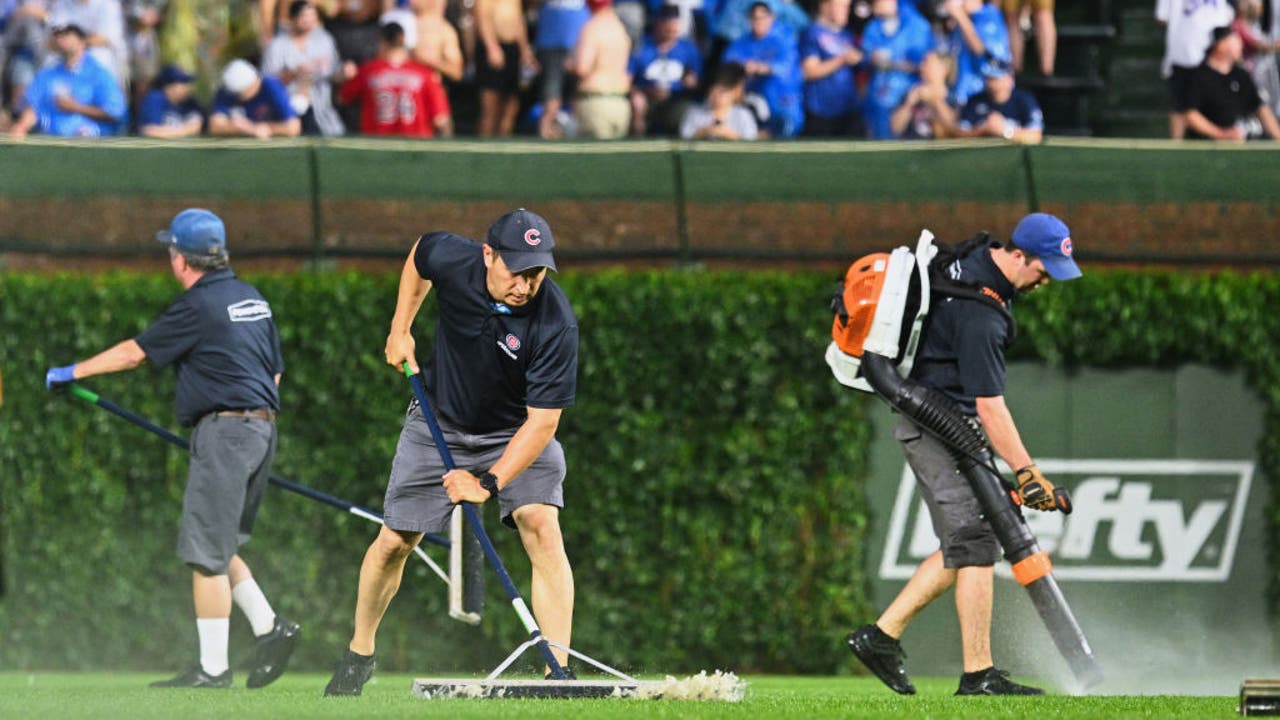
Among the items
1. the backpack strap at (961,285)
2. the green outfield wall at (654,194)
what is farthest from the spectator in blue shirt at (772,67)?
the backpack strap at (961,285)

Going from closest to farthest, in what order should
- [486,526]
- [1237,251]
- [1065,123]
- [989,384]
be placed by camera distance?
[989,384], [486,526], [1237,251], [1065,123]

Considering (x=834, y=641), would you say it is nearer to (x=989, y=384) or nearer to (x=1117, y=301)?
(x=1117, y=301)

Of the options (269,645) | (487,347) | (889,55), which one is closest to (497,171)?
(889,55)

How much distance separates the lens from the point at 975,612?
952 cm

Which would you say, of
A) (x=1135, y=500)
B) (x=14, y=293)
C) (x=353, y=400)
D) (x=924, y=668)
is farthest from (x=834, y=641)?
A: (x=14, y=293)

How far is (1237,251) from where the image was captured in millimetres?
13891

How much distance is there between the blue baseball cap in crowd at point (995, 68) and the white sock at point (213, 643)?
7.74 metres

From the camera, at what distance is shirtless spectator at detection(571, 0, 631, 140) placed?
51.1 ft

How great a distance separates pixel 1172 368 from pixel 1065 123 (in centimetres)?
397

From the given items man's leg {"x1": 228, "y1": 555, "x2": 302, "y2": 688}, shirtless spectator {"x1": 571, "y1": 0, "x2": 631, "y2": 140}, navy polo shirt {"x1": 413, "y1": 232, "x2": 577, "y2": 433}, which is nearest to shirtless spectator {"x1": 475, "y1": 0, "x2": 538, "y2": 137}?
shirtless spectator {"x1": 571, "y1": 0, "x2": 631, "y2": 140}

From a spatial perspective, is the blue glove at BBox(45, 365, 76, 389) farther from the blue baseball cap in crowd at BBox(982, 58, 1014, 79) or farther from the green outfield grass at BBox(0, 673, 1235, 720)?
the blue baseball cap in crowd at BBox(982, 58, 1014, 79)

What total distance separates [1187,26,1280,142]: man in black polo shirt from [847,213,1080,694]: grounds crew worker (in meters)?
6.95

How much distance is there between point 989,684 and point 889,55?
7457 mm

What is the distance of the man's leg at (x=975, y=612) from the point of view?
953 centimetres
